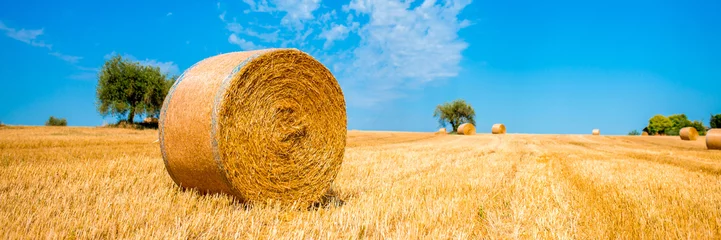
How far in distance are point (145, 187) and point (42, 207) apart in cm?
120

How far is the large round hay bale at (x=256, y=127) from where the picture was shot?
13.3ft

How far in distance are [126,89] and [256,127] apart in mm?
27634

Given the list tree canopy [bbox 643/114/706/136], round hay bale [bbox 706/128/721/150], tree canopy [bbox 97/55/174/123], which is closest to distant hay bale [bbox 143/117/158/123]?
tree canopy [bbox 97/55/174/123]

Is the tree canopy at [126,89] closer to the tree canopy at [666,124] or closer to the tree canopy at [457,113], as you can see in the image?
the tree canopy at [457,113]

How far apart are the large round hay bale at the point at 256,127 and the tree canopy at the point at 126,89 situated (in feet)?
87.7

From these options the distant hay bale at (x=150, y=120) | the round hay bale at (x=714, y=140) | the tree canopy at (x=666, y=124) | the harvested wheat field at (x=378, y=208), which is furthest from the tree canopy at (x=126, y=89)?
the tree canopy at (x=666, y=124)

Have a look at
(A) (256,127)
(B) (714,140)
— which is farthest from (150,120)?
(B) (714,140)

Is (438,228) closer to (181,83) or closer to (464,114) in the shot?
(181,83)

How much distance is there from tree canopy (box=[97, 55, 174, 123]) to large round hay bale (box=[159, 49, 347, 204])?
87.7 feet

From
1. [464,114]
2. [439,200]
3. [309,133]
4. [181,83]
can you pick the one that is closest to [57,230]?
[181,83]

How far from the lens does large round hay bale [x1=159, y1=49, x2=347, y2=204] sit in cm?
406

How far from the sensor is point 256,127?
4414 mm

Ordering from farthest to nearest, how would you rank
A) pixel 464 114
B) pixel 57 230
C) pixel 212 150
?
pixel 464 114 → pixel 212 150 → pixel 57 230

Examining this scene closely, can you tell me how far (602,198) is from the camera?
4824mm
